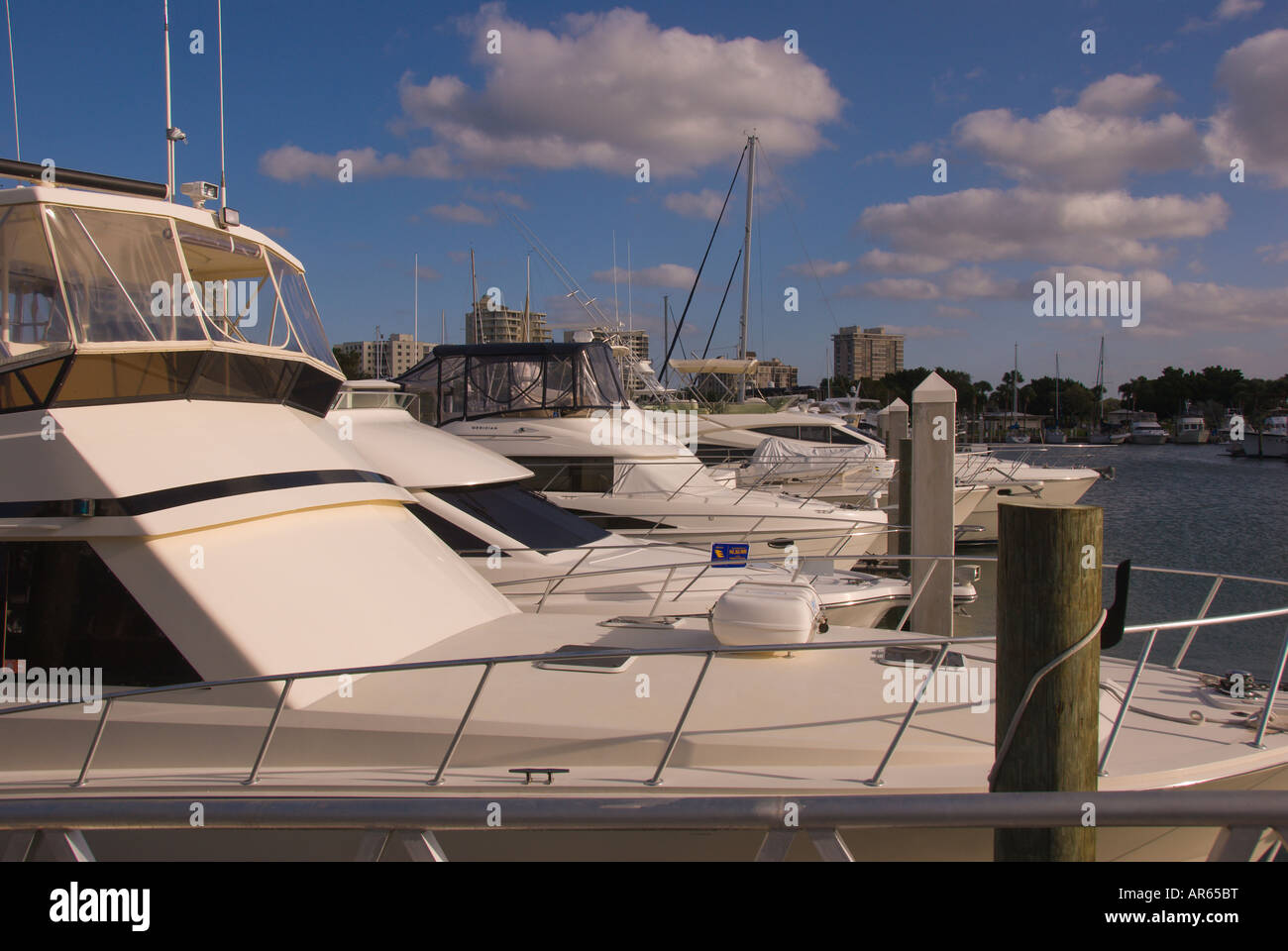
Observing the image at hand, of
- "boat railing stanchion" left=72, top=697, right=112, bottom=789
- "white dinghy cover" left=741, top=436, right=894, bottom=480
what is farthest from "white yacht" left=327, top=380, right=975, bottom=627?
"white dinghy cover" left=741, top=436, right=894, bottom=480

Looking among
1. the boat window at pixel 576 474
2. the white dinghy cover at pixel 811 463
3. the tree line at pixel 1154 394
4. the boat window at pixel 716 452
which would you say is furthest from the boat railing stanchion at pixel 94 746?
the tree line at pixel 1154 394

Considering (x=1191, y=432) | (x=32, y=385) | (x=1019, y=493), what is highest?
(x=32, y=385)

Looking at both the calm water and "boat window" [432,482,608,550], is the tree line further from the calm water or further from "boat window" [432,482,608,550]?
"boat window" [432,482,608,550]

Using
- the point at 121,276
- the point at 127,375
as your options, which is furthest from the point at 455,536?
the point at 121,276

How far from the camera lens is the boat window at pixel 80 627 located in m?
4.22

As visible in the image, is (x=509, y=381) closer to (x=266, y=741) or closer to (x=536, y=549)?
(x=536, y=549)

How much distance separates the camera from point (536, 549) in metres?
8.71

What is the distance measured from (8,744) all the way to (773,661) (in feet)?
12.6

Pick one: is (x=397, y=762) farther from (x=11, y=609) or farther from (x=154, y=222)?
(x=154, y=222)

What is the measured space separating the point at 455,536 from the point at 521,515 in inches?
36.8

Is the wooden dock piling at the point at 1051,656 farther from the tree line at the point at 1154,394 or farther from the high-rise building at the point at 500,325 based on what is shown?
the tree line at the point at 1154,394

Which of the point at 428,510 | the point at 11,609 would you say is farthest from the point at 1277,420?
the point at 11,609

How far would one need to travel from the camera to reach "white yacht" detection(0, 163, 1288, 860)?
385cm

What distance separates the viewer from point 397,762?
13.3 ft
